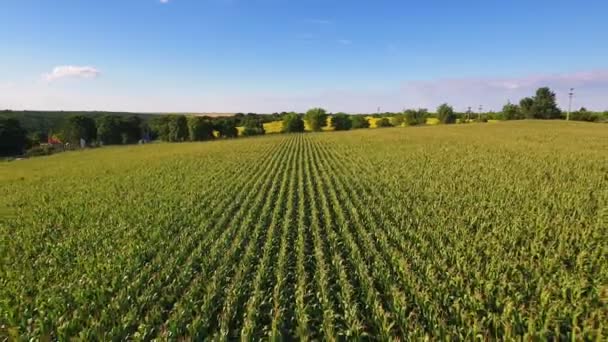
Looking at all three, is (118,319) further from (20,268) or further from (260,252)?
(20,268)

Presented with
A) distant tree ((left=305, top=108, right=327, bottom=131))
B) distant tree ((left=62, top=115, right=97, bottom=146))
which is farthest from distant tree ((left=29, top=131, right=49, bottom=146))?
distant tree ((left=305, top=108, right=327, bottom=131))

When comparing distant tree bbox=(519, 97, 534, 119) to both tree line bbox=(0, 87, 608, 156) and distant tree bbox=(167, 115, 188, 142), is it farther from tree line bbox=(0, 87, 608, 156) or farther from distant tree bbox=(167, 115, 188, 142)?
distant tree bbox=(167, 115, 188, 142)

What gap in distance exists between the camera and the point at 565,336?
586 cm

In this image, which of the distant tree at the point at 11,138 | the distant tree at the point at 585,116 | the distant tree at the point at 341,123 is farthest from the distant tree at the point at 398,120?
the distant tree at the point at 11,138

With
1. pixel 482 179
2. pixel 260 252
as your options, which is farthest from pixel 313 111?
pixel 260 252

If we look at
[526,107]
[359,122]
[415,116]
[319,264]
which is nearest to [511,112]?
[526,107]

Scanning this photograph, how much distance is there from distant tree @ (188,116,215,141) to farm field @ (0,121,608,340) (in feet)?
264

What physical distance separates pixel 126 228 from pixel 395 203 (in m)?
11.9

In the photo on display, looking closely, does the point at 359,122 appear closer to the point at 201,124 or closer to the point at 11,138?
the point at 201,124

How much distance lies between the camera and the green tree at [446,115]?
116 meters

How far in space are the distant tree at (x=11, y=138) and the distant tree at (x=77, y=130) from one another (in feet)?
65.0

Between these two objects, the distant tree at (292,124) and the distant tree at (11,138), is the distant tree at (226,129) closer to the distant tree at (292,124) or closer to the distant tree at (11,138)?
the distant tree at (292,124)

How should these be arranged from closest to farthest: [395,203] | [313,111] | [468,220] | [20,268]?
[20,268] → [468,220] → [395,203] → [313,111]

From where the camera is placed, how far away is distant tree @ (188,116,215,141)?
317 ft
